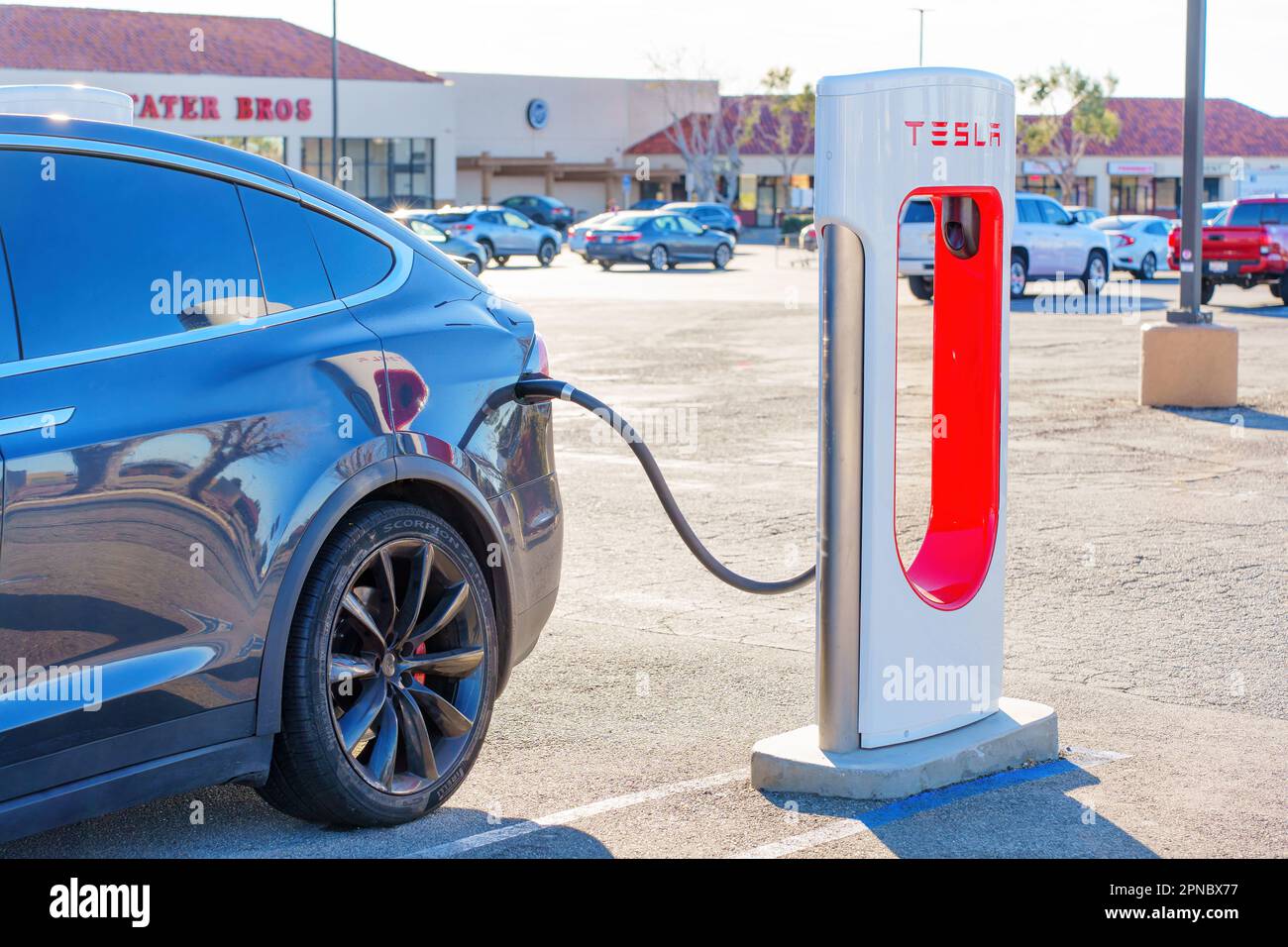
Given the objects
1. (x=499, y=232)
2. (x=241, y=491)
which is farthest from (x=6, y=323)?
(x=499, y=232)

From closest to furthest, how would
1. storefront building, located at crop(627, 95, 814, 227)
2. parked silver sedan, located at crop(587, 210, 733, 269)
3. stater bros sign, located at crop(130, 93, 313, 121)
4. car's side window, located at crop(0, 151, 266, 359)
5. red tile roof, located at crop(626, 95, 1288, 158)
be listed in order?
car's side window, located at crop(0, 151, 266, 359) < parked silver sedan, located at crop(587, 210, 733, 269) < stater bros sign, located at crop(130, 93, 313, 121) < red tile roof, located at crop(626, 95, 1288, 158) < storefront building, located at crop(627, 95, 814, 227)

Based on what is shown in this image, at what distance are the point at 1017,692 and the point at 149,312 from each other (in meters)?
3.43

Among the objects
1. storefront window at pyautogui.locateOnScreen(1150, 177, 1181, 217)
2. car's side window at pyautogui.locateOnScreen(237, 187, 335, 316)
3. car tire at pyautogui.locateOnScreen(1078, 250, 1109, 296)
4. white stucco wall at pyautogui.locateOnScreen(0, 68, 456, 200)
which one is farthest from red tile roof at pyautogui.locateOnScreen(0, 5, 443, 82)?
car's side window at pyautogui.locateOnScreen(237, 187, 335, 316)

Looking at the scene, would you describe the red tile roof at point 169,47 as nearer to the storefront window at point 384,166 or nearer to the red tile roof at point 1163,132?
the storefront window at point 384,166

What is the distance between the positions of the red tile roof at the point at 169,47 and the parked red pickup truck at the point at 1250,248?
4124 cm

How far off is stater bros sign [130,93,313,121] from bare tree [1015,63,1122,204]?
109 feet

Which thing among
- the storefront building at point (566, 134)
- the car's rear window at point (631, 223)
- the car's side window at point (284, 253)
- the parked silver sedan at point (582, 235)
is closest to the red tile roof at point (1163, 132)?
the storefront building at point (566, 134)

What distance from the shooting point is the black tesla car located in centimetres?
364

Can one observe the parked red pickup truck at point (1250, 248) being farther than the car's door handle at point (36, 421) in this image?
Yes

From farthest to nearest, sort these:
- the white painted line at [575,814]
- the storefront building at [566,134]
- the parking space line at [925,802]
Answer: the storefront building at [566,134] → the parking space line at [925,802] → the white painted line at [575,814]

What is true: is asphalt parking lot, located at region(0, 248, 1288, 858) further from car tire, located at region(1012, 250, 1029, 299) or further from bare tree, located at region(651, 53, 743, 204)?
bare tree, located at region(651, 53, 743, 204)

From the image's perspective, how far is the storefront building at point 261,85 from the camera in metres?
57.7
